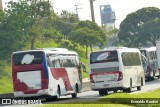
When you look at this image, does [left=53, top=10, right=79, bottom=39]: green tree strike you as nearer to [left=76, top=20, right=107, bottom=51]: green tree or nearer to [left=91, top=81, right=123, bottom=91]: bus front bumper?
[left=76, top=20, right=107, bottom=51]: green tree

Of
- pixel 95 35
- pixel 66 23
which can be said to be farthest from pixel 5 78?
pixel 66 23

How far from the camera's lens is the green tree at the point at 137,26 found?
10444 centimetres

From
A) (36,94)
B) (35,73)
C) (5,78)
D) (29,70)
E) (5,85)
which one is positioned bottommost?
(5,85)

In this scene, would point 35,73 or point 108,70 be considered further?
point 108,70

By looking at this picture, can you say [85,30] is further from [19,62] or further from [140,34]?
[19,62]

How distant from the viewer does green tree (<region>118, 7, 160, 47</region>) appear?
10444 centimetres

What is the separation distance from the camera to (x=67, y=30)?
338ft

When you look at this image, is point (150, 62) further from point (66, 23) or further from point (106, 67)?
point (66, 23)

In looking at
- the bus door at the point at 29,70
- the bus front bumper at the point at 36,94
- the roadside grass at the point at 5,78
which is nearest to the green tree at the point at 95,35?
the roadside grass at the point at 5,78

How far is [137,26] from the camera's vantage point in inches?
4286

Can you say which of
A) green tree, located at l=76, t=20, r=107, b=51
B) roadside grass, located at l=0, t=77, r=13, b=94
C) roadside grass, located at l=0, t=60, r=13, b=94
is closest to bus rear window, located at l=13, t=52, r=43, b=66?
roadside grass, located at l=0, t=60, r=13, b=94

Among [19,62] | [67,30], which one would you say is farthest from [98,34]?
[19,62]

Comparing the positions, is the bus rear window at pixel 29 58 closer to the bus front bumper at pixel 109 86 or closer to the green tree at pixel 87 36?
the bus front bumper at pixel 109 86

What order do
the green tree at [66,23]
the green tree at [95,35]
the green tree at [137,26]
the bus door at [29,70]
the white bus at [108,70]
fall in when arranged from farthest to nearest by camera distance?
the green tree at [137,26] < the green tree at [66,23] < the green tree at [95,35] < the white bus at [108,70] < the bus door at [29,70]
